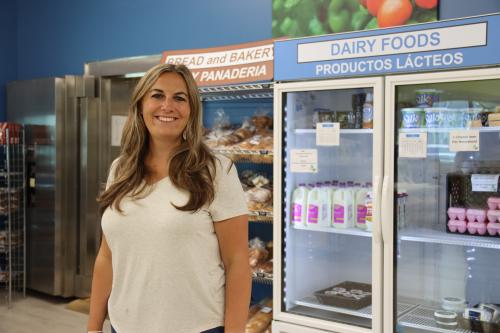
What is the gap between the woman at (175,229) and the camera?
1819mm

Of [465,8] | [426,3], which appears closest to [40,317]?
[426,3]

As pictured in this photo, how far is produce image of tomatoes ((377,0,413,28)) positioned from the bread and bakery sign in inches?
34.5

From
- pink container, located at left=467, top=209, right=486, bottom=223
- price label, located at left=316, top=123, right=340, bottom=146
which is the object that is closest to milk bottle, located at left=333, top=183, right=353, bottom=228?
price label, located at left=316, top=123, right=340, bottom=146

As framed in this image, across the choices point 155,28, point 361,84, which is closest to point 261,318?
point 361,84

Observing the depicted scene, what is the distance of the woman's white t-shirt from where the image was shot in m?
1.81

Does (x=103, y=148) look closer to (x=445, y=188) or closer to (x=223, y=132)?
(x=223, y=132)

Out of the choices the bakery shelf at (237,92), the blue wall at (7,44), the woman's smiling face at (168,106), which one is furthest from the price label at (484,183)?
the blue wall at (7,44)

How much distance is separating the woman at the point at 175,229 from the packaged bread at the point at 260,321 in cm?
209

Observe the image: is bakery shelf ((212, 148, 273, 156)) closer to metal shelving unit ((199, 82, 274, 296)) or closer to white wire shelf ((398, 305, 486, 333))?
metal shelving unit ((199, 82, 274, 296))

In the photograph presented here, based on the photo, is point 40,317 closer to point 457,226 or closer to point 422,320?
point 422,320

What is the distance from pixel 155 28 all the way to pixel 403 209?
3.22 meters

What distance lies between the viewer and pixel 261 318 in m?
4.00

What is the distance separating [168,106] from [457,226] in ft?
6.77

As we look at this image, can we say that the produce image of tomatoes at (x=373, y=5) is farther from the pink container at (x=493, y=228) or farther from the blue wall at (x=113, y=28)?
the pink container at (x=493, y=228)
